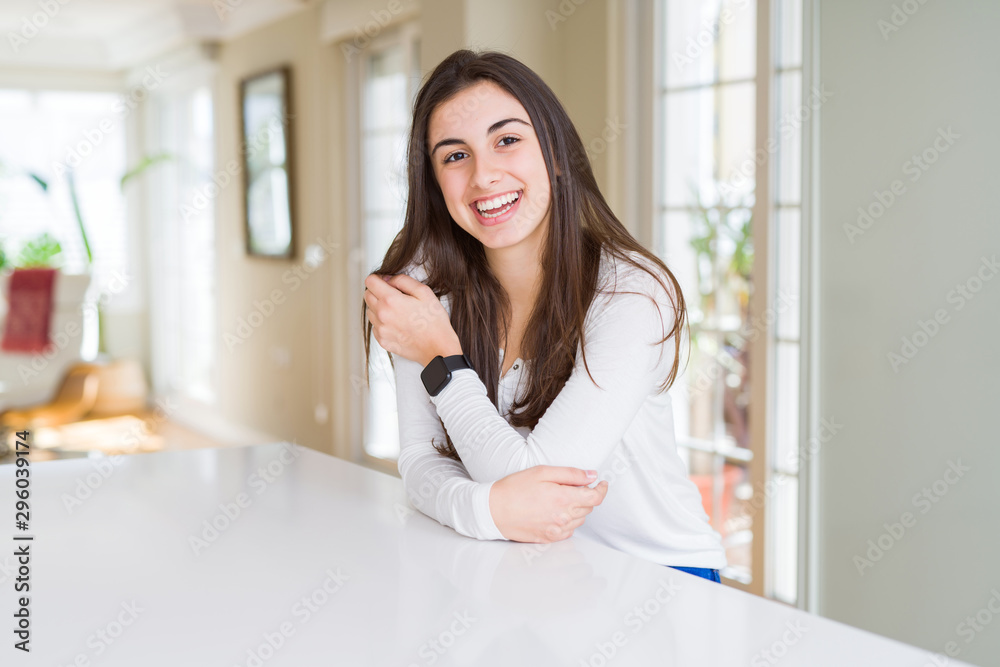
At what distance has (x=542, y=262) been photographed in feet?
4.28

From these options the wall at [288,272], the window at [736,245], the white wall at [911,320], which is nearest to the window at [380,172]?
→ the wall at [288,272]

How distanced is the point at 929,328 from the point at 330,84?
3.29 metres

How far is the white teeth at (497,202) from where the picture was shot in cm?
127

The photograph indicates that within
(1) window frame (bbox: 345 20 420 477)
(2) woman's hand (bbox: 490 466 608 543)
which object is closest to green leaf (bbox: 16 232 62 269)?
(1) window frame (bbox: 345 20 420 477)

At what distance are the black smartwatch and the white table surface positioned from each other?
17 cm

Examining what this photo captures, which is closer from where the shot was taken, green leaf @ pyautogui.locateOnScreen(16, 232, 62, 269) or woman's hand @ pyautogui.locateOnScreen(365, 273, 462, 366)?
woman's hand @ pyautogui.locateOnScreen(365, 273, 462, 366)

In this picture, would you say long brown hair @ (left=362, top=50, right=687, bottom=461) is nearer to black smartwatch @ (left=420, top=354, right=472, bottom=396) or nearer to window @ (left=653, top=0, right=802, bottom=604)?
black smartwatch @ (left=420, top=354, right=472, bottom=396)

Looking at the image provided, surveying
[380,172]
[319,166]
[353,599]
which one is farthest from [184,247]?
[353,599]

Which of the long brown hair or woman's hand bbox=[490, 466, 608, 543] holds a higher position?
the long brown hair

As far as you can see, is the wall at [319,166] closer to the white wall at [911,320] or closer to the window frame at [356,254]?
the window frame at [356,254]

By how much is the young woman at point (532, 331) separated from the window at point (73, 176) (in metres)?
5.39

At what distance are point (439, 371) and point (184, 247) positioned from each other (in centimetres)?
564

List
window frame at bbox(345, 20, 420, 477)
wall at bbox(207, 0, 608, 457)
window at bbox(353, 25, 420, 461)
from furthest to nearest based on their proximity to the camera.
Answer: window frame at bbox(345, 20, 420, 477) → window at bbox(353, 25, 420, 461) → wall at bbox(207, 0, 608, 457)

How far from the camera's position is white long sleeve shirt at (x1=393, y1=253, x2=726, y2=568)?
108cm
